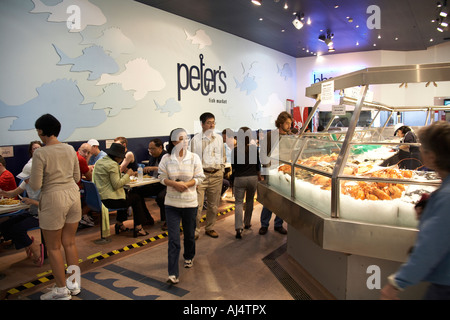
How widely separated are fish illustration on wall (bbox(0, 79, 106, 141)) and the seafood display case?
447cm

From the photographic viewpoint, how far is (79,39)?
6.50 metres

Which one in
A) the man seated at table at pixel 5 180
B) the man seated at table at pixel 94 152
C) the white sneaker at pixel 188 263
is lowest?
the white sneaker at pixel 188 263

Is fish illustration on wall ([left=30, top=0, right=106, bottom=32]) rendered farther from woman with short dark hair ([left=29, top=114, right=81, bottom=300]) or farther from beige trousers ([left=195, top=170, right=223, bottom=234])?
beige trousers ([left=195, top=170, right=223, bottom=234])

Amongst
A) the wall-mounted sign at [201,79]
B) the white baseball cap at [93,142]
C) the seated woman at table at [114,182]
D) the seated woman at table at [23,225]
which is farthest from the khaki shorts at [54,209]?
the wall-mounted sign at [201,79]

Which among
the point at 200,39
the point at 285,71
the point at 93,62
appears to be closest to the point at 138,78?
the point at 93,62

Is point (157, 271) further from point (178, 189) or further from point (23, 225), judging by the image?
point (23, 225)

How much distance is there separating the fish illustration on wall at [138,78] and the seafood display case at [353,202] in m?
4.79

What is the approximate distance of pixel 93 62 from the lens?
676 cm

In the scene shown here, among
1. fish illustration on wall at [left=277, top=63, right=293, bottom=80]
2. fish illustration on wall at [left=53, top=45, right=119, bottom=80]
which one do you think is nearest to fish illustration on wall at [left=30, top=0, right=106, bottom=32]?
fish illustration on wall at [left=53, top=45, right=119, bottom=80]

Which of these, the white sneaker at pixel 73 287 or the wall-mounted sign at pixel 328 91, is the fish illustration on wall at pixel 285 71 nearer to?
the wall-mounted sign at pixel 328 91

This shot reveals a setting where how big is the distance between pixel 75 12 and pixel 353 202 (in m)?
6.11

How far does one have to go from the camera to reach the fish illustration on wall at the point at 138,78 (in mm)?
7277
